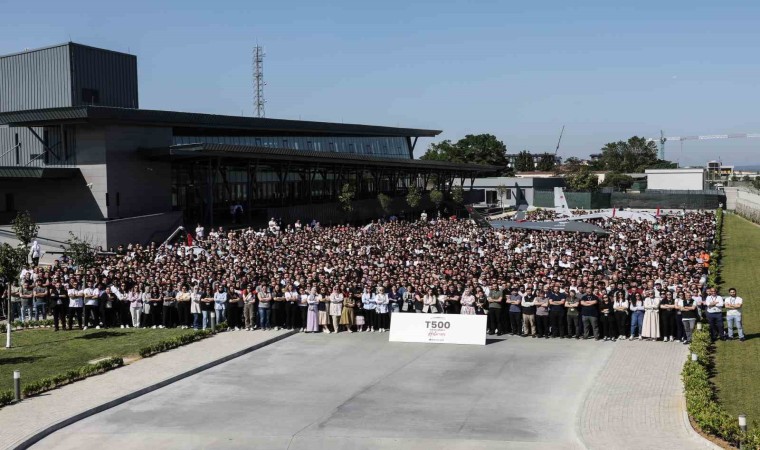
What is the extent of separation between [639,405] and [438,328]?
736 centimetres

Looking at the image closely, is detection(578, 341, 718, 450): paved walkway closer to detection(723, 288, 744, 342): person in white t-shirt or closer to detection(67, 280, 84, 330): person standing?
detection(723, 288, 744, 342): person in white t-shirt

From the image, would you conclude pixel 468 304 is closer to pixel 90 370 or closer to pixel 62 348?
pixel 90 370

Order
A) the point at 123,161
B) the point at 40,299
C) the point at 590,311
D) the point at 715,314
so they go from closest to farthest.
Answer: the point at 715,314
the point at 590,311
the point at 40,299
the point at 123,161

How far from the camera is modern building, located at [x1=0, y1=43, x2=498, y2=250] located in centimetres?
4275

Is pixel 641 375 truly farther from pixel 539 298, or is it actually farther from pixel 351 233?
pixel 351 233

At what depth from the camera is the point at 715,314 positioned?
20.5 metres

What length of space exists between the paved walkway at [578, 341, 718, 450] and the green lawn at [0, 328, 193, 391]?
38.9ft

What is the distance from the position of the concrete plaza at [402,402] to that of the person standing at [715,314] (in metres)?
1.13

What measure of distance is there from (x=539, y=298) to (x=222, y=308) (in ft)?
31.1

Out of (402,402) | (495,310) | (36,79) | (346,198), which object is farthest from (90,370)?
(346,198)

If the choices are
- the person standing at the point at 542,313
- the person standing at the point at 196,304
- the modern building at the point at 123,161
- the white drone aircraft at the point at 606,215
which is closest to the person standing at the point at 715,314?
the person standing at the point at 542,313

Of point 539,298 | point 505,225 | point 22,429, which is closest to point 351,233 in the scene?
point 505,225

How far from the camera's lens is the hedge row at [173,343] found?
20469 millimetres

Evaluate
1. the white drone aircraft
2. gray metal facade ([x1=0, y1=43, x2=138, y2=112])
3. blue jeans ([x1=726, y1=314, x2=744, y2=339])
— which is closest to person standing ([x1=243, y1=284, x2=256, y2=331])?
blue jeans ([x1=726, y1=314, x2=744, y2=339])
